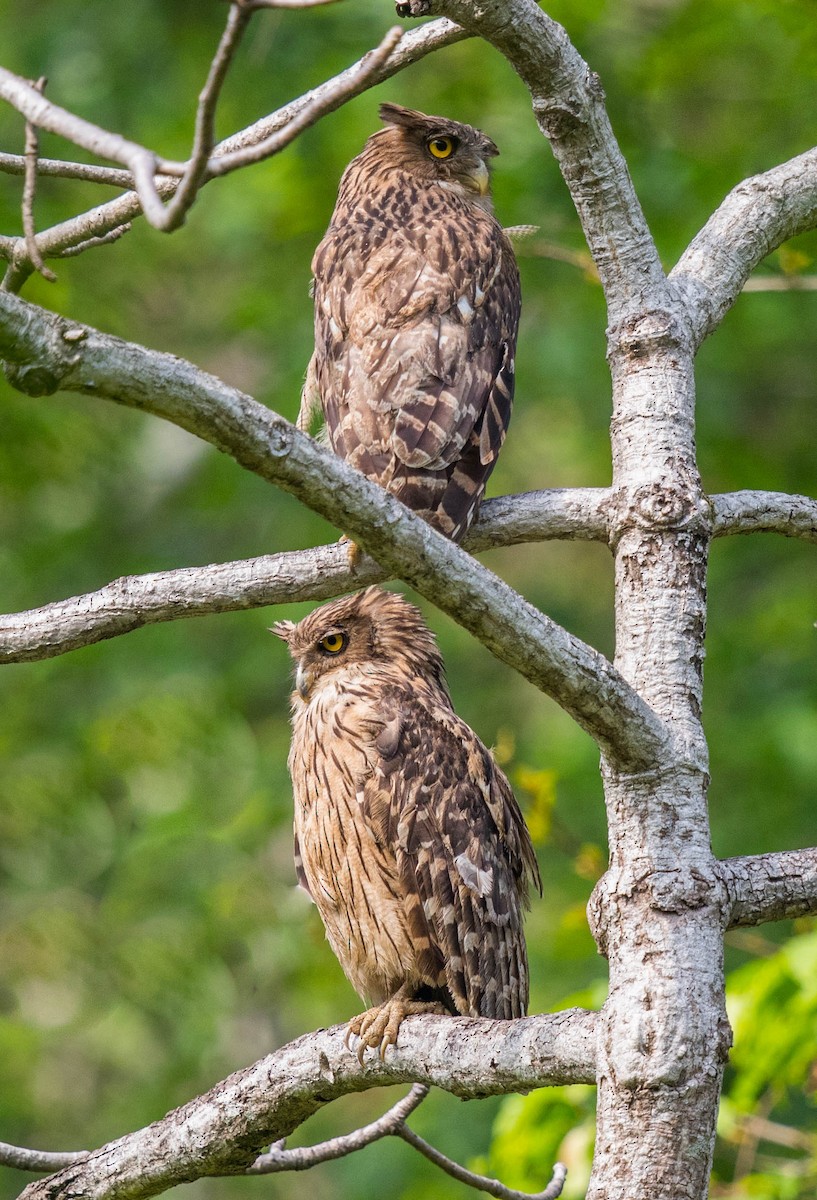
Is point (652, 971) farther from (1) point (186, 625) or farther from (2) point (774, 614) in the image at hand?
(1) point (186, 625)

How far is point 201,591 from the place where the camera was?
262 cm

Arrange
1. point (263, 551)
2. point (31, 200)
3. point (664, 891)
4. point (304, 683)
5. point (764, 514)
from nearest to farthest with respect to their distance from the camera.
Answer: point (31, 200)
point (664, 891)
point (764, 514)
point (304, 683)
point (263, 551)

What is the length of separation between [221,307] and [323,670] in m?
6.64

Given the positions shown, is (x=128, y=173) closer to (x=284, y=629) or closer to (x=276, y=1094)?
(x=276, y=1094)

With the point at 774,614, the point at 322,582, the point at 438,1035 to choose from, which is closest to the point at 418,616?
the point at 322,582

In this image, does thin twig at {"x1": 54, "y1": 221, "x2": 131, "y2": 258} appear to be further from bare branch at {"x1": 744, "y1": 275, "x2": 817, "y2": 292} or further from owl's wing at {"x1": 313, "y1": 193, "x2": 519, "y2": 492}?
bare branch at {"x1": 744, "y1": 275, "x2": 817, "y2": 292}

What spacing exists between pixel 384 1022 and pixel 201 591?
3.56 ft

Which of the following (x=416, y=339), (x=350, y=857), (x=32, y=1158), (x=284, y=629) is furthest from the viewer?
(x=284, y=629)

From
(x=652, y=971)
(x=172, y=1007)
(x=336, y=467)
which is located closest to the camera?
(x=336, y=467)

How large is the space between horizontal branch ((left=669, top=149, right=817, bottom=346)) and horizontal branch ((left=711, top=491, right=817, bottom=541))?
14.5 inches

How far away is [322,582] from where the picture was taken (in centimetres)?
276

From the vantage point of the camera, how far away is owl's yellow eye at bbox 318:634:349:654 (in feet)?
14.1

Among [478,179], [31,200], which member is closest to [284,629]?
[478,179]

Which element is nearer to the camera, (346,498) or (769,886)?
(346,498)
